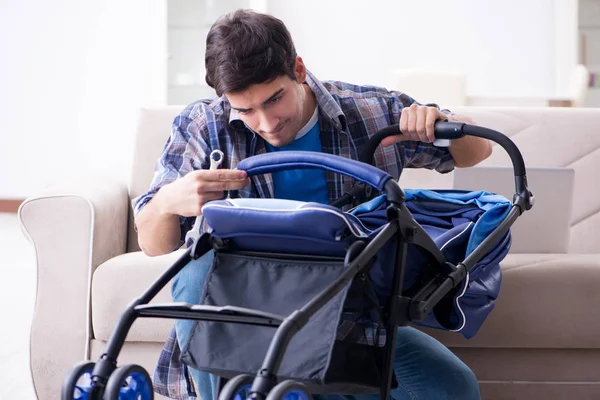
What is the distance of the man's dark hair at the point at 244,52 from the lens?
135 centimetres

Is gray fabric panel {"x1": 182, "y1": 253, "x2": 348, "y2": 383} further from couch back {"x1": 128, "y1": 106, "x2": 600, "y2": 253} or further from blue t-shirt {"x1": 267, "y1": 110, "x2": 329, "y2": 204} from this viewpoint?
couch back {"x1": 128, "y1": 106, "x2": 600, "y2": 253}

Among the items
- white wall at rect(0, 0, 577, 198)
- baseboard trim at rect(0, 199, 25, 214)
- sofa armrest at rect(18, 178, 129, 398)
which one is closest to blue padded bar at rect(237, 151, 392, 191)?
sofa armrest at rect(18, 178, 129, 398)

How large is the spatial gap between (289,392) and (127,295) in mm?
1078

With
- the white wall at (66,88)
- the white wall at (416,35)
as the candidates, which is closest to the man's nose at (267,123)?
the white wall at (416,35)

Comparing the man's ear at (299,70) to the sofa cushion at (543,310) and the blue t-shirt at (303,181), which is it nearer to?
the blue t-shirt at (303,181)

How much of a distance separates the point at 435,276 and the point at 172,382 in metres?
0.50

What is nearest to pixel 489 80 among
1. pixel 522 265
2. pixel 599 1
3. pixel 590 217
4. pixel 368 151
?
pixel 599 1

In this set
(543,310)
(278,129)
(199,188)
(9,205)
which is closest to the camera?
(199,188)

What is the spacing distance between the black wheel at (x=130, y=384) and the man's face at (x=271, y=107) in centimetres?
55

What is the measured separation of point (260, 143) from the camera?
4.99 feet

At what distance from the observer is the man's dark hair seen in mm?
1350

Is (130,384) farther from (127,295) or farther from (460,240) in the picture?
(127,295)

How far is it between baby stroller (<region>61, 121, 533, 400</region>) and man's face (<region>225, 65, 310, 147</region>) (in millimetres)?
241

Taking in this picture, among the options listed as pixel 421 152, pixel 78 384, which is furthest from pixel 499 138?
pixel 78 384
